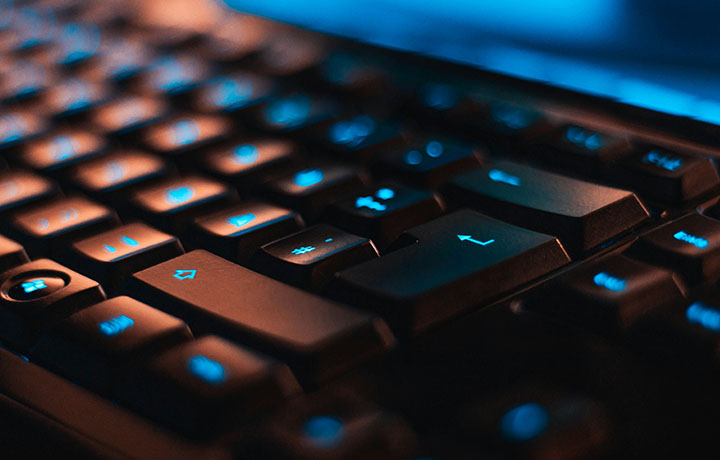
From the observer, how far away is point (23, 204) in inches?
21.7

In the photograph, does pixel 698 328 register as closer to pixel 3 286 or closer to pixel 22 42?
pixel 3 286

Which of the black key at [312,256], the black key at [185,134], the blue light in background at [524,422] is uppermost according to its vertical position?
the black key at [185,134]

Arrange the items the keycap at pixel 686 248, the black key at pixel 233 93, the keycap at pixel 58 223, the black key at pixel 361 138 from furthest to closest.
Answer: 1. the black key at pixel 233 93
2. the black key at pixel 361 138
3. the keycap at pixel 58 223
4. the keycap at pixel 686 248

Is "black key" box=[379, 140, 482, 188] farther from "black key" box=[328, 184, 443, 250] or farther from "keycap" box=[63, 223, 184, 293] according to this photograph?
"keycap" box=[63, 223, 184, 293]

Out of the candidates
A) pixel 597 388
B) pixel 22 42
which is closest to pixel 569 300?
pixel 597 388

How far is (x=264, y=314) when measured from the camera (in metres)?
0.38

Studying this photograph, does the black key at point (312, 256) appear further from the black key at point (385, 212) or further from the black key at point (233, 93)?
the black key at point (233, 93)

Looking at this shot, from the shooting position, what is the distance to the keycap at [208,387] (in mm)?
327

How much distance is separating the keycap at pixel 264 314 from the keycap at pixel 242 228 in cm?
2

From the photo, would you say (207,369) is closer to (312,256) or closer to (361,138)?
(312,256)

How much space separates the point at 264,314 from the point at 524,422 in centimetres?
14

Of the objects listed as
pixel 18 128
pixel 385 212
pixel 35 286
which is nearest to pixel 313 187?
pixel 385 212

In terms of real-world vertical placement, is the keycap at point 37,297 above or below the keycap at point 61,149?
below

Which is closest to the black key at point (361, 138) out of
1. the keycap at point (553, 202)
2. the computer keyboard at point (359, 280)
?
the computer keyboard at point (359, 280)
